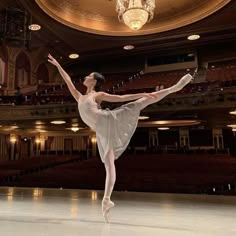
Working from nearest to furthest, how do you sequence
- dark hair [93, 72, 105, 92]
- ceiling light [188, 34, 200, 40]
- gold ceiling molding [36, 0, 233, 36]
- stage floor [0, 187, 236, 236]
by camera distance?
stage floor [0, 187, 236, 236] → dark hair [93, 72, 105, 92] → gold ceiling molding [36, 0, 233, 36] → ceiling light [188, 34, 200, 40]

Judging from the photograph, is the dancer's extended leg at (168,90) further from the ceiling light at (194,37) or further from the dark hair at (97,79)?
the ceiling light at (194,37)

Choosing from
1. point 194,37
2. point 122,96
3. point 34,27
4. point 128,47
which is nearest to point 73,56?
point 128,47

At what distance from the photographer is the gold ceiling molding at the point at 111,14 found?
9.12 m

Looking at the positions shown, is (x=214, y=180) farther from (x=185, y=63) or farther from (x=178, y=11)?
(x=185, y=63)

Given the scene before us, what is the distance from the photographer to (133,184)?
281 inches

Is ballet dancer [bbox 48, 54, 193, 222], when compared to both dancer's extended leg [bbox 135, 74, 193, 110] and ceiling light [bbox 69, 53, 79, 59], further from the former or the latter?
ceiling light [bbox 69, 53, 79, 59]

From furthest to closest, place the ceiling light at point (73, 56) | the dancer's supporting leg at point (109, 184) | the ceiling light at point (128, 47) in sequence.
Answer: the ceiling light at point (73, 56) → the ceiling light at point (128, 47) → the dancer's supporting leg at point (109, 184)

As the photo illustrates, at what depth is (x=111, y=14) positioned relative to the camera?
10078 mm

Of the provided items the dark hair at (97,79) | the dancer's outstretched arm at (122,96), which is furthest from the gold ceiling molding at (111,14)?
the dancer's outstretched arm at (122,96)

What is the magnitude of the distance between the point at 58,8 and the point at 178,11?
13.7 feet

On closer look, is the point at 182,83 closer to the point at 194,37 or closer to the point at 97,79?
the point at 97,79

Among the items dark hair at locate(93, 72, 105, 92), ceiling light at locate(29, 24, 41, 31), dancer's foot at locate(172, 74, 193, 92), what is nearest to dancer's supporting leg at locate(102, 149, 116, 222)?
dark hair at locate(93, 72, 105, 92)

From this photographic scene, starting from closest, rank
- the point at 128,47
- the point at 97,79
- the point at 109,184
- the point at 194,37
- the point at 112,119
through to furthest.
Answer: the point at 109,184, the point at 112,119, the point at 97,79, the point at 194,37, the point at 128,47

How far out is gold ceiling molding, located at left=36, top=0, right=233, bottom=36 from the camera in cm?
912
